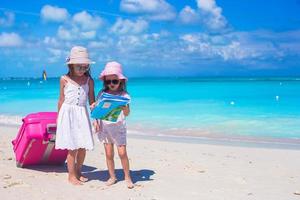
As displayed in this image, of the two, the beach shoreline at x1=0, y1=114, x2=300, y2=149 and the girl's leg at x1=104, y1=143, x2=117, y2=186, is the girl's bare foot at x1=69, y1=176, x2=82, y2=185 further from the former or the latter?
the beach shoreline at x1=0, y1=114, x2=300, y2=149

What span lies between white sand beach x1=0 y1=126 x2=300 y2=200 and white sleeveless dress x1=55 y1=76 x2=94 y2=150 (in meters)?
0.47

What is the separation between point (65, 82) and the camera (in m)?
4.51

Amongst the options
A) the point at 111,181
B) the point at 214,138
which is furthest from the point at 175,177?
the point at 214,138

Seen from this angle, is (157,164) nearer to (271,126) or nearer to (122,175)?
(122,175)

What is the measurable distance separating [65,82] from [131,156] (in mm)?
2245

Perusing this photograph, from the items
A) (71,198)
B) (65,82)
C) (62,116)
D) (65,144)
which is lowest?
(71,198)

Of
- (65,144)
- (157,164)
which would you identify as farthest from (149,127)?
(65,144)

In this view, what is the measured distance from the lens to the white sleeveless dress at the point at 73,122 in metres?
4.48

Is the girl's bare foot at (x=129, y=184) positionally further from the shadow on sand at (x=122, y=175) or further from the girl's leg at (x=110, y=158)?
the shadow on sand at (x=122, y=175)

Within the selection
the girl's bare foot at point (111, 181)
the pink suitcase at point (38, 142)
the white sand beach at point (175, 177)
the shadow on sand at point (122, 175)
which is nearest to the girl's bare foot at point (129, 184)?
the white sand beach at point (175, 177)

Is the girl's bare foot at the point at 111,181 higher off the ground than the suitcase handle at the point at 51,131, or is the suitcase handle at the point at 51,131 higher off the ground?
the suitcase handle at the point at 51,131

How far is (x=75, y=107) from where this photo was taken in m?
4.52

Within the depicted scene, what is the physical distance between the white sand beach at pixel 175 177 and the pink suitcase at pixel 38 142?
124 millimetres

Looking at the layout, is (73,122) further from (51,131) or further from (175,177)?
(175,177)
